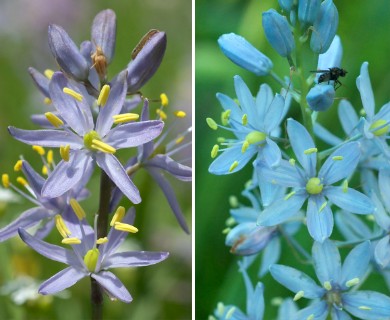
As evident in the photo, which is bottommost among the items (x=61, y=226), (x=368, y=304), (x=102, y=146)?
(x=368, y=304)

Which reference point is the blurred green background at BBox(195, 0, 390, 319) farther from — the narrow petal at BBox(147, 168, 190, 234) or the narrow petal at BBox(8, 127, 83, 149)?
the narrow petal at BBox(8, 127, 83, 149)

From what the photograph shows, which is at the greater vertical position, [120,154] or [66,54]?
[66,54]

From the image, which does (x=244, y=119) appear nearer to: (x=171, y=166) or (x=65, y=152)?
(x=171, y=166)

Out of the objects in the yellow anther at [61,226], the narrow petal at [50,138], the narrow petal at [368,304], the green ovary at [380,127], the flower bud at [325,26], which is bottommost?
the narrow petal at [368,304]

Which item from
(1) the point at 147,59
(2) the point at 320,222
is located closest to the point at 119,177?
(1) the point at 147,59

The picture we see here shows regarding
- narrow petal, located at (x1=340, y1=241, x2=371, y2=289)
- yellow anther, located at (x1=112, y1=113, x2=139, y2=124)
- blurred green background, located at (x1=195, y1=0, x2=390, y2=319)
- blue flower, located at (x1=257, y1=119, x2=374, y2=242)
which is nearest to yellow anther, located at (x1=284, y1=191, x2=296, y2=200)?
blue flower, located at (x1=257, y1=119, x2=374, y2=242)

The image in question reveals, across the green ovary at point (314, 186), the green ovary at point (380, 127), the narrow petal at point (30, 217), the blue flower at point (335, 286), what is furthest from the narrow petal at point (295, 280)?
the narrow petal at point (30, 217)

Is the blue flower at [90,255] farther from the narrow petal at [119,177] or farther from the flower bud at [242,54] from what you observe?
the flower bud at [242,54]
